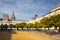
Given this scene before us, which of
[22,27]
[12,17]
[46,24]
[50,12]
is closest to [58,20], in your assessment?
[46,24]

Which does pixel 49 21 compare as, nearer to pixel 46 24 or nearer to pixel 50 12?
pixel 46 24

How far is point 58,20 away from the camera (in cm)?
4338

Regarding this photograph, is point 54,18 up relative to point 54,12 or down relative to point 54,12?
down

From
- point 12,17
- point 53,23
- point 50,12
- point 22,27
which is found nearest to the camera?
point 53,23

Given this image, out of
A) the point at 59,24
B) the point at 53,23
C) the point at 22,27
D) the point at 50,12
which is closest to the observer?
the point at 59,24

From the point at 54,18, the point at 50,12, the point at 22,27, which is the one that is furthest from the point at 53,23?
the point at 22,27

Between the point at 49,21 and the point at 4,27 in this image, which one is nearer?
the point at 49,21

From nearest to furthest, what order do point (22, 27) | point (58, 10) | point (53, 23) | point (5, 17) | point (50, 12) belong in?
point (53, 23) < point (58, 10) < point (50, 12) < point (22, 27) < point (5, 17)

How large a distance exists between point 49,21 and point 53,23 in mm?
2226

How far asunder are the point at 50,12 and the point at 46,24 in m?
42.3

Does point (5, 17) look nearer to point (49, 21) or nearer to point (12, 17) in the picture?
point (12, 17)

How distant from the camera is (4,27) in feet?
341

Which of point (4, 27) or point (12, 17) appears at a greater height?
point (12, 17)

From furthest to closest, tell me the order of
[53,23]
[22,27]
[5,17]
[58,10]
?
[5,17], [22,27], [58,10], [53,23]
